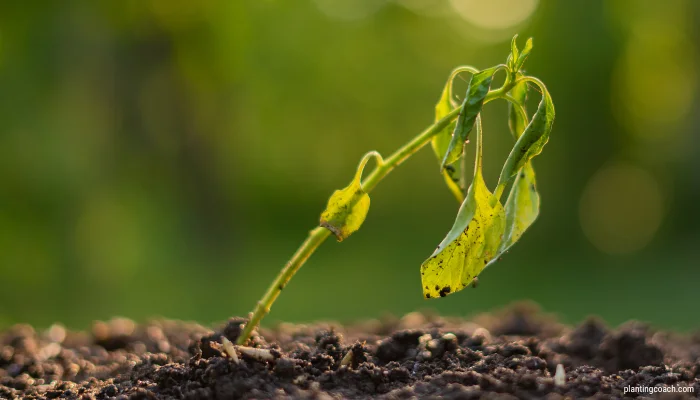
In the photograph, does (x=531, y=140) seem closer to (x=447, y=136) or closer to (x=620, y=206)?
(x=447, y=136)

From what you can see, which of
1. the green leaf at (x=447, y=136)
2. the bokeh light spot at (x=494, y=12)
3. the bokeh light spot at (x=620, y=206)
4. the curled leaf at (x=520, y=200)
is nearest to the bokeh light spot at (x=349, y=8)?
the bokeh light spot at (x=494, y=12)

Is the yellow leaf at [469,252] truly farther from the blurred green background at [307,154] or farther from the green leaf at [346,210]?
the blurred green background at [307,154]

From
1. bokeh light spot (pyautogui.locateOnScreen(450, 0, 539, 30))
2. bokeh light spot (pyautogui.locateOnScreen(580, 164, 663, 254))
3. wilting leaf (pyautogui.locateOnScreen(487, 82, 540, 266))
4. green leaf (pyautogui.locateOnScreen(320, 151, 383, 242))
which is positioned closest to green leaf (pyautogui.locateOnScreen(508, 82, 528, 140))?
wilting leaf (pyautogui.locateOnScreen(487, 82, 540, 266))

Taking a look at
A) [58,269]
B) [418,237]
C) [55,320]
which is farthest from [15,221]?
[418,237]

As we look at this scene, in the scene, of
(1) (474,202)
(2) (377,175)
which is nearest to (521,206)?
(1) (474,202)

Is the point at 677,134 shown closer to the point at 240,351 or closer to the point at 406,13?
the point at 406,13

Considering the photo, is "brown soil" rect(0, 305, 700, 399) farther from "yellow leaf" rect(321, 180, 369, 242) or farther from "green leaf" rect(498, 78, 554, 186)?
"green leaf" rect(498, 78, 554, 186)
